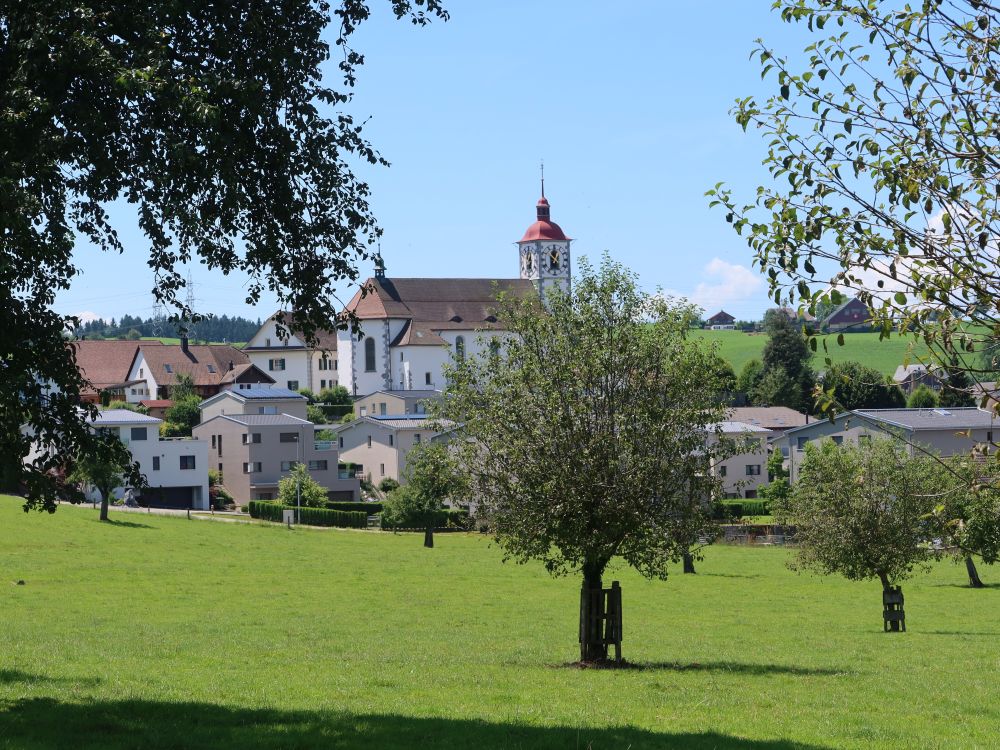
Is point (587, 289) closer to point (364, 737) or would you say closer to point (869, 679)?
point (869, 679)

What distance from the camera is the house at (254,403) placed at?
110 meters

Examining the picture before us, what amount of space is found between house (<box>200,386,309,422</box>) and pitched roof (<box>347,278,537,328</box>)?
35.0m

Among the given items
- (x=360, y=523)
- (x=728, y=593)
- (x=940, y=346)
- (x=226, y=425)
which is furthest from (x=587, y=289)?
(x=226, y=425)

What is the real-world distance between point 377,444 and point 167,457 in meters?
20.1

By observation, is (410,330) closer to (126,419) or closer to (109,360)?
(109,360)

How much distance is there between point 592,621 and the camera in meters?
22.2

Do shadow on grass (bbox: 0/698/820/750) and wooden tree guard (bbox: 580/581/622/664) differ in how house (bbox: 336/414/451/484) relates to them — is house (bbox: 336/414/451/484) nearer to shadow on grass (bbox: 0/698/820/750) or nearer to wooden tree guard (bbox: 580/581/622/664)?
wooden tree guard (bbox: 580/581/622/664)

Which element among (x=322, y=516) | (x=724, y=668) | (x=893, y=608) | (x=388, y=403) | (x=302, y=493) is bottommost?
(x=893, y=608)

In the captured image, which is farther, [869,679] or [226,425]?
[226,425]

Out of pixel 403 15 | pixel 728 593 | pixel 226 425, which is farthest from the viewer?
pixel 226 425

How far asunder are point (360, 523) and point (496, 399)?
2295 inches

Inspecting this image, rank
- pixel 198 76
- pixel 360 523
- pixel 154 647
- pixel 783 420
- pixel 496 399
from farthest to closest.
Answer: pixel 783 420
pixel 360 523
pixel 154 647
pixel 496 399
pixel 198 76

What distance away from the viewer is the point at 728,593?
45375 mm

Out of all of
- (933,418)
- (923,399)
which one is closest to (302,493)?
(933,418)
